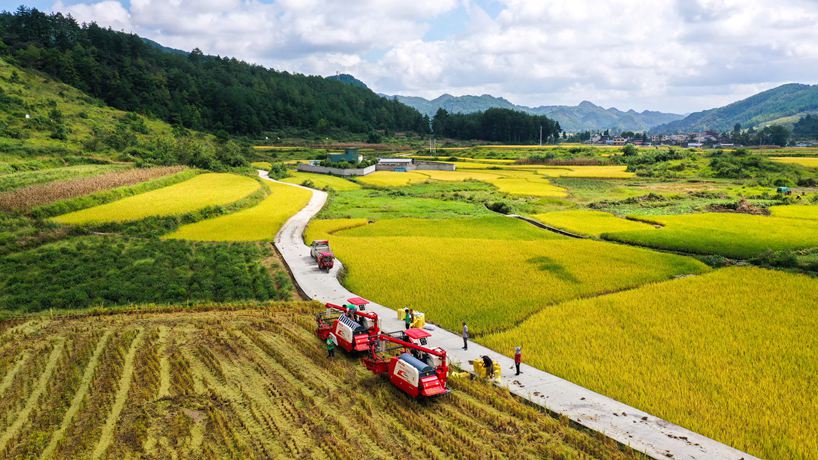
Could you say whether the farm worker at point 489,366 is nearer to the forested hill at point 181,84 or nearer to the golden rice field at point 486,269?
the golden rice field at point 486,269

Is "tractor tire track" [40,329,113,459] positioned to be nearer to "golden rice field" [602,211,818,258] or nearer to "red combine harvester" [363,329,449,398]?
"red combine harvester" [363,329,449,398]

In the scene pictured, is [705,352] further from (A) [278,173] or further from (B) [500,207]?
(A) [278,173]

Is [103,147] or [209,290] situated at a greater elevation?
[103,147]

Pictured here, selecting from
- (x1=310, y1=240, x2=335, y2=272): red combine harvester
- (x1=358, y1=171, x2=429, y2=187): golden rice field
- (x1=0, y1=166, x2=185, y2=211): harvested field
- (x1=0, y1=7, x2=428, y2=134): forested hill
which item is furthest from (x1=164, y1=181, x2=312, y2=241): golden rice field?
(x1=0, y1=7, x2=428, y2=134): forested hill

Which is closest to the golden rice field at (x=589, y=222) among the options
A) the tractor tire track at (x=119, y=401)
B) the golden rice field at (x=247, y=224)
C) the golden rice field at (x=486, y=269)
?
the golden rice field at (x=486, y=269)

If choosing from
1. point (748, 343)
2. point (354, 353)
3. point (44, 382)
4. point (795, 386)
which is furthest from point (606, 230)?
point (44, 382)

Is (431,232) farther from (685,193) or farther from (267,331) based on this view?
(685,193)
